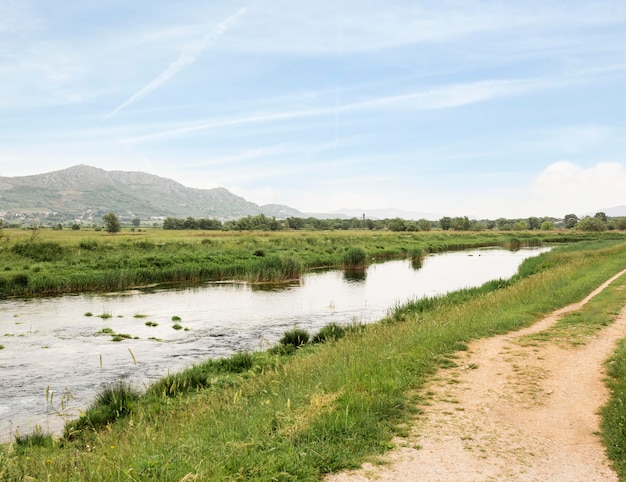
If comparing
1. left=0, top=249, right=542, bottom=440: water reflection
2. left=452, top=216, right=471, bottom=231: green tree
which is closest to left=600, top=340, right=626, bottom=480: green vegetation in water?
left=0, top=249, right=542, bottom=440: water reflection

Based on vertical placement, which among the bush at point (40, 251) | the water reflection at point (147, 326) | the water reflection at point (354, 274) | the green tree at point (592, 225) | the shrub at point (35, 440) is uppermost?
the green tree at point (592, 225)

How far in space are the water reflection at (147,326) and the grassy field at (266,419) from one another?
6.69ft

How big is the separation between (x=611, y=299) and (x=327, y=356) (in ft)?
42.8

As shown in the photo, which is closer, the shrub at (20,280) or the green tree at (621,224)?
the shrub at (20,280)

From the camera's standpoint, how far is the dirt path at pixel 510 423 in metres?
5.84

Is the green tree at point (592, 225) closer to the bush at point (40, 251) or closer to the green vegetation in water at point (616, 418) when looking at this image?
the bush at point (40, 251)

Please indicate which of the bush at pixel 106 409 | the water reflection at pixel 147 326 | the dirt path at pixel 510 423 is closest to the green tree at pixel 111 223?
the water reflection at pixel 147 326

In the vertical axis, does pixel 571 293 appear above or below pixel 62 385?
above

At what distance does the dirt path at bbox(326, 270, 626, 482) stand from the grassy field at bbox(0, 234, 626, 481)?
1.56 feet

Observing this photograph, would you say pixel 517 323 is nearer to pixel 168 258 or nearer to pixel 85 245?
pixel 168 258

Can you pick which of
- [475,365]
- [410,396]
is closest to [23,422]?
[410,396]

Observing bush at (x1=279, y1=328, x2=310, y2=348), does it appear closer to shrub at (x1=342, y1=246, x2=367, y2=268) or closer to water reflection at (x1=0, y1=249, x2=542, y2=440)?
water reflection at (x1=0, y1=249, x2=542, y2=440)

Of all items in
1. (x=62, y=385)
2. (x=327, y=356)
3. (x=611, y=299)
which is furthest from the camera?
(x=611, y=299)

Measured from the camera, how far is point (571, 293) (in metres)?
19.7
